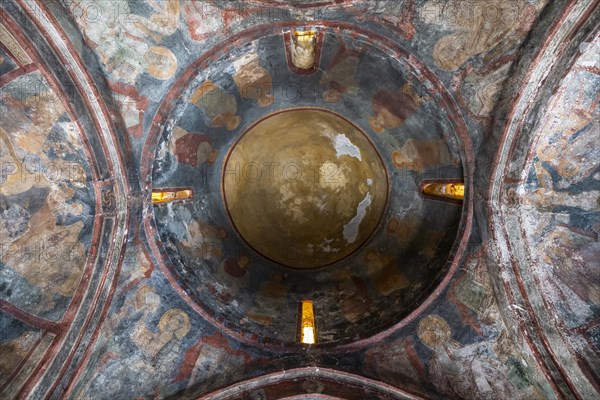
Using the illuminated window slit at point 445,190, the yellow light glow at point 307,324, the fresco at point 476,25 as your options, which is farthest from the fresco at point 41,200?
the illuminated window slit at point 445,190

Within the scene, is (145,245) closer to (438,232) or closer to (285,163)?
(285,163)

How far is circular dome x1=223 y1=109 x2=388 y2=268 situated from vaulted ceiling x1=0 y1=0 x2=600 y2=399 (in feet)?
4.65

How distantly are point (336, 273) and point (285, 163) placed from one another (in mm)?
3536

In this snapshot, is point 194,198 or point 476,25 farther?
point 194,198

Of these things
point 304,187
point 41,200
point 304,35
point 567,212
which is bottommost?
point 41,200

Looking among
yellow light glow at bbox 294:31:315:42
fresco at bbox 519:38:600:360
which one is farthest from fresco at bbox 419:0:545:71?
yellow light glow at bbox 294:31:315:42

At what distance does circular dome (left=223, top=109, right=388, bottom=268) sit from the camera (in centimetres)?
1188

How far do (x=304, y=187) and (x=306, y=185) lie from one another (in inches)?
3.3

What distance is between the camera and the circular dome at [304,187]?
39.0 feet

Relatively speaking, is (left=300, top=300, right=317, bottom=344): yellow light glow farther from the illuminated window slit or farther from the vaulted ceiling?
the illuminated window slit

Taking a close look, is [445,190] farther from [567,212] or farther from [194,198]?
[194,198]

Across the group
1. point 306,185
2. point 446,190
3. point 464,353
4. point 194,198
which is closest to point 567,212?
point 446,190

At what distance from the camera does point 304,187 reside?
12.5 m

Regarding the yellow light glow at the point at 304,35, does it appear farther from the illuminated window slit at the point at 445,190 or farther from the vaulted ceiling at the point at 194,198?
the illuminated window slit at the point at 445,190
